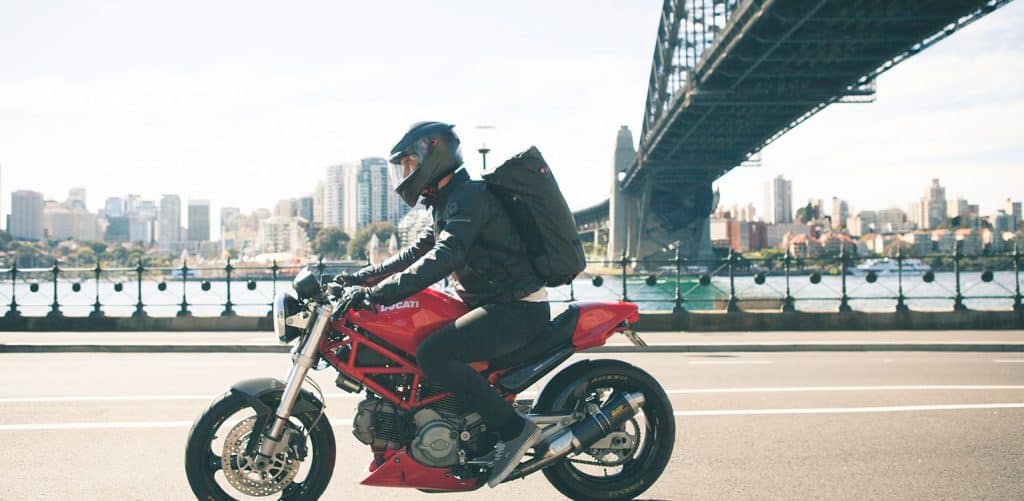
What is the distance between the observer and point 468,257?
4258mm

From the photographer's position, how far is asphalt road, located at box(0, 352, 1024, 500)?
4762mm

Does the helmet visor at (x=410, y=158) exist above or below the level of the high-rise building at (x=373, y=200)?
below

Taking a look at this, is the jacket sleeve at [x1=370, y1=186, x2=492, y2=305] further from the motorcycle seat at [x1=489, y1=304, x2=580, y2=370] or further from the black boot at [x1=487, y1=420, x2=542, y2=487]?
the black boot at [x1=487, y1=420, x2=542, y2=487]

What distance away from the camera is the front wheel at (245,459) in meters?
4.03

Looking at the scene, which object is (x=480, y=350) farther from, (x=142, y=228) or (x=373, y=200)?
(x=373, y=200)

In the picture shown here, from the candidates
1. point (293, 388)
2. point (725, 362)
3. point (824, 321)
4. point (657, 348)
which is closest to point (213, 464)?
point (293, 388)

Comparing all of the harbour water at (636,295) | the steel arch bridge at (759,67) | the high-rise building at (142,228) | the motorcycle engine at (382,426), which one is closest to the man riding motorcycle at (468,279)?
the motorcycle engine at (382,426)

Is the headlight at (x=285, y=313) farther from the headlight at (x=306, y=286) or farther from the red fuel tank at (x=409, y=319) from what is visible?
the red fuel tank at (x=409, y=319)

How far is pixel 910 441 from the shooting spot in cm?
586

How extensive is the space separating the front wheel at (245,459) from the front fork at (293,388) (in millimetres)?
45

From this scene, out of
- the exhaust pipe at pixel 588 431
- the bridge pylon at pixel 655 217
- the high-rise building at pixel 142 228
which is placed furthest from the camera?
the high-rise building at pixel 142 228

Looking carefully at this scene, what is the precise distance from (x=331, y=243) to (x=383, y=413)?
449 ft

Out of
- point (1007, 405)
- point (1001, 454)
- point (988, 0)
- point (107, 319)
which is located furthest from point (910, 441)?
point (988, 0)

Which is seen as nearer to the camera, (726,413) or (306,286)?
(306,286)
